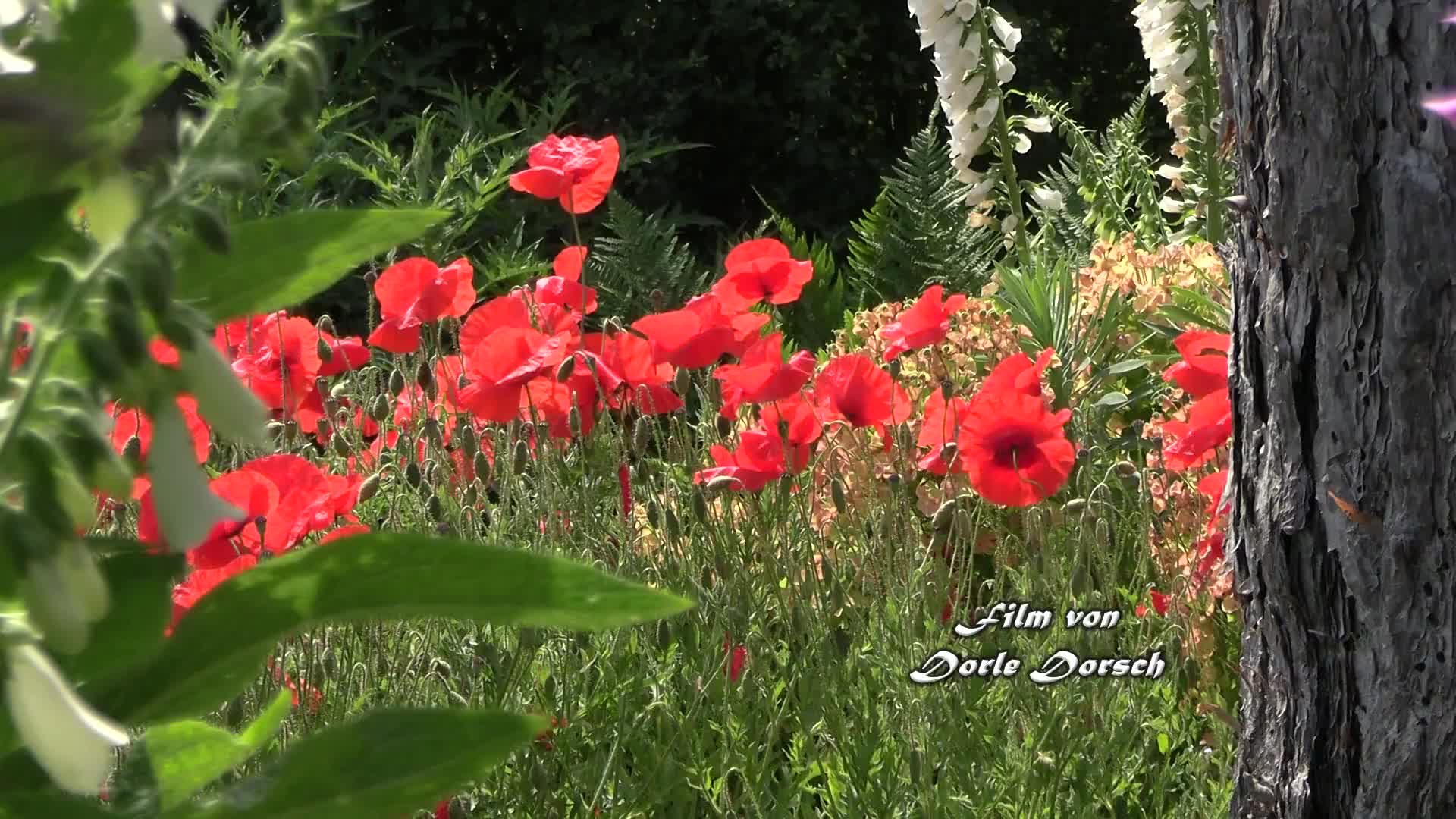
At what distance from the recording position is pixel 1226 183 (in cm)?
378

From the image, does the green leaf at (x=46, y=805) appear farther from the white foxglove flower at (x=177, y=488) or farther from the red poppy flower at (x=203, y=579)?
the red poppy flower at (x=203, y=579)

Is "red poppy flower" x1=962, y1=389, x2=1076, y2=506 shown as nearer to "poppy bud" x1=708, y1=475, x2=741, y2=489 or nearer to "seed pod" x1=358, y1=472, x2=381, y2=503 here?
"poppy bud" x1=708, y1=475, x2=741, y2=489

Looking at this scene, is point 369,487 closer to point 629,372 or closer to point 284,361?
point 284,361

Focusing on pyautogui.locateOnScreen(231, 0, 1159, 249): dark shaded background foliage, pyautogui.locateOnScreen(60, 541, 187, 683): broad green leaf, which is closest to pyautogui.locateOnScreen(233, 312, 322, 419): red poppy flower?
pyautogui.locateOnScreen(60, 541, 187, 683): broad green leaf

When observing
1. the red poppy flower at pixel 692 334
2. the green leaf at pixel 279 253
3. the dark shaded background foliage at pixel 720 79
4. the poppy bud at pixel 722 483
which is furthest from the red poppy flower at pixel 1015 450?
the dark shaded background foliage at pixel 720 79

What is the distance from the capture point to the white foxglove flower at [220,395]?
41 cm

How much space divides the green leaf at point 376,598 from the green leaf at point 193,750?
0.02m

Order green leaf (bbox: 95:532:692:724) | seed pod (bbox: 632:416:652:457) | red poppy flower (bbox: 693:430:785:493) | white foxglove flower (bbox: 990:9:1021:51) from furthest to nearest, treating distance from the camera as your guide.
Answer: white foxglove flower (bbox: 990:9:1021:51)
seed pod (bbox: 632:416:652:457)
red poppy flower (bbox: 693:430:785:493)
green leaf (bbox: 95:532:692:724)

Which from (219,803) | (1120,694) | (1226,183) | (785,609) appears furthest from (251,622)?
(1226,183)

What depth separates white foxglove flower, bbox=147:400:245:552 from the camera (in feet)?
1.32

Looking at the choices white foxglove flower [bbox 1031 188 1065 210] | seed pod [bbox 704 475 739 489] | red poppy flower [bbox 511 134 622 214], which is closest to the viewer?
seed pod [bbox 704 475 739 489]

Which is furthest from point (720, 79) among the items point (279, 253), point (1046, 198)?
Answer: point (279, 253)

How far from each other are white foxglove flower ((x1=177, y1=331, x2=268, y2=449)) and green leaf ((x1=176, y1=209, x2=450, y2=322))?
0.07 metres

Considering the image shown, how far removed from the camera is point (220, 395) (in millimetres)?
418
